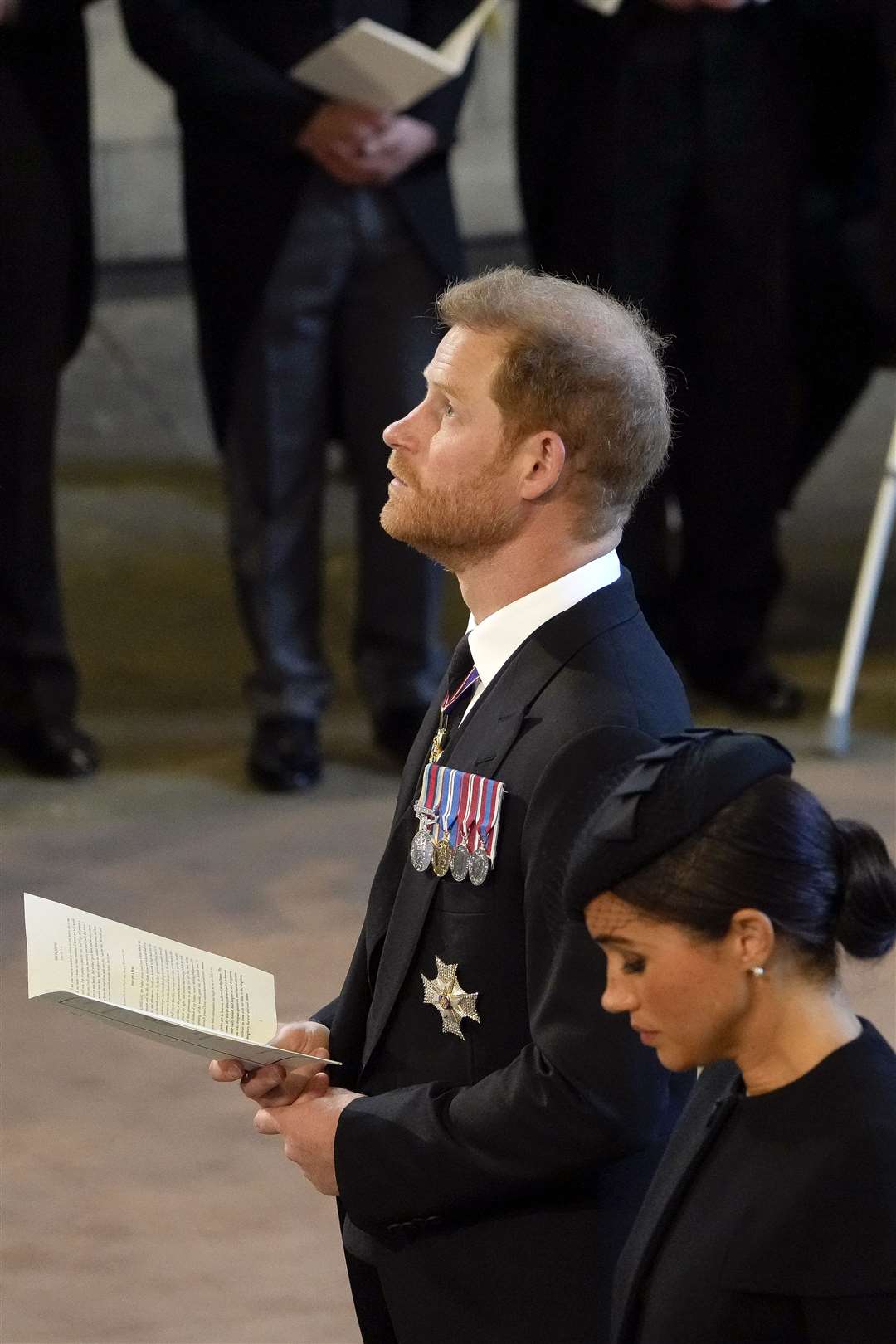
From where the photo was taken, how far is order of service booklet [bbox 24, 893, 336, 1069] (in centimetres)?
184

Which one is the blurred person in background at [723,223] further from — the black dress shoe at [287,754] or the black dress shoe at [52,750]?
the black dress shoe at [52,750]

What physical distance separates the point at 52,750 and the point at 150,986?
3022mm

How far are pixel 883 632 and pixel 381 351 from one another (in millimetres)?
2125

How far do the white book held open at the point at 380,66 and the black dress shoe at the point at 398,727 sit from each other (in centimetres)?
141

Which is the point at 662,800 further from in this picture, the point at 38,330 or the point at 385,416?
the point at 38,330

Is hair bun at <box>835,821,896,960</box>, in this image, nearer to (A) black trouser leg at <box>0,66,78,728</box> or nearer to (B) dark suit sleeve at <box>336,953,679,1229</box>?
(B) dark suit sleeve at <box>336,953,679,1229</box>

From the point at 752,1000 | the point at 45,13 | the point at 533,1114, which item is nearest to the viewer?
the point at 752,1000

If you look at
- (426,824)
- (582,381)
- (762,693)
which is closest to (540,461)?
(582,381)

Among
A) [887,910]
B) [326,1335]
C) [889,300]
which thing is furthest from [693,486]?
[887,910]

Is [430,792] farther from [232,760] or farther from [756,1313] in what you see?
[232,760]

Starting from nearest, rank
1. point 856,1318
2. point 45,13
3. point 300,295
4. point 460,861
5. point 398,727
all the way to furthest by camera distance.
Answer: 1. point 856,1318
2. point 460,861
3. point 45,13
4. point 300,295
5. point 398,727

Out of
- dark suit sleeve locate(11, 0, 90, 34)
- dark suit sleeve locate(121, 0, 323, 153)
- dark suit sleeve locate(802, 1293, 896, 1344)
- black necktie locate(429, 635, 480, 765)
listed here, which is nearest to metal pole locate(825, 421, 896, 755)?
dark suit sleeve locate(121, 0, 323, 153)

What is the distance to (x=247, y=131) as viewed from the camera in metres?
4.61

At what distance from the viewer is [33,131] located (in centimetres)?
464
